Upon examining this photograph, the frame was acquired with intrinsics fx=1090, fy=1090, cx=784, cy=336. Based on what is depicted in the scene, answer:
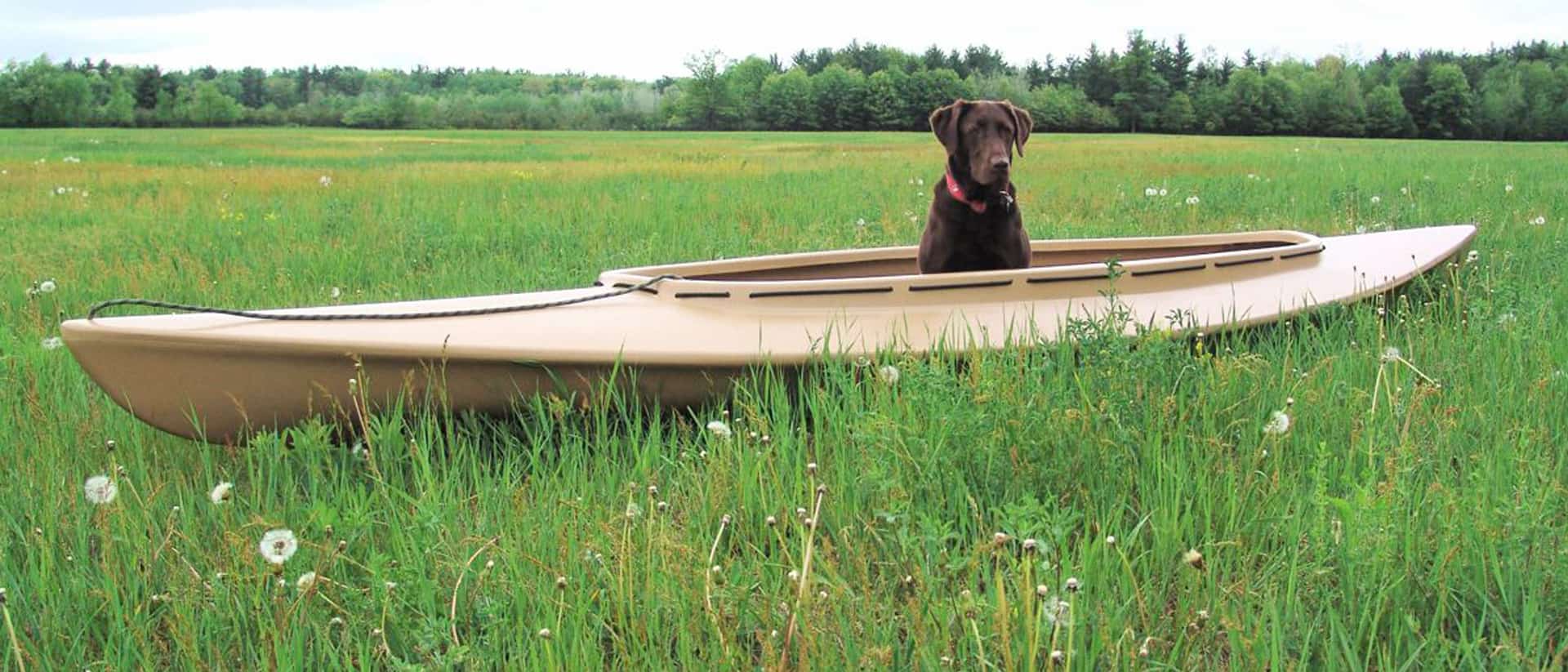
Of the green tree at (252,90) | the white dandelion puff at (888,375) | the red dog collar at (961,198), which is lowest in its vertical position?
the white dandelion puff at (888,375)

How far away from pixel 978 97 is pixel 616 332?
167 feet

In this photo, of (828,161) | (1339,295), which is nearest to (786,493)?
(1339,295)

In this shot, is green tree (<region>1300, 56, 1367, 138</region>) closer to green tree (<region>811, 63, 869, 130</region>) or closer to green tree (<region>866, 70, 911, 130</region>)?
green tree (<region>866, 70, 911, 130</region>)

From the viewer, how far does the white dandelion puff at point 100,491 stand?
86.8 inches

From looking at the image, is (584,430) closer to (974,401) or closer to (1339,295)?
(974,401)

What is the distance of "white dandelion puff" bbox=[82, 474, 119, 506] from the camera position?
2.21m

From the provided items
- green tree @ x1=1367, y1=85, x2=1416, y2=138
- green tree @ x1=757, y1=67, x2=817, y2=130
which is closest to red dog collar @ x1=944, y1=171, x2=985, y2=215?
green tree @ x1=757, y1=67, x2=817, y2=130

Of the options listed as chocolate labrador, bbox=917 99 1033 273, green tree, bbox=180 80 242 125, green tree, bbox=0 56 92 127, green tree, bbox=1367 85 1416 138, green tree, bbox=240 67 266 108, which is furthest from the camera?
green tree, bbox=240 67 266 108

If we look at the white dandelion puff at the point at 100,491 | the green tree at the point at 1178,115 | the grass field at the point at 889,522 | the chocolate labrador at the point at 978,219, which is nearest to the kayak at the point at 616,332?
the grass field at the point at 889,522

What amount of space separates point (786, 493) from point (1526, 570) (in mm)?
1352

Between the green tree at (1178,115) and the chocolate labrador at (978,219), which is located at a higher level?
the green tree at (1178,115)

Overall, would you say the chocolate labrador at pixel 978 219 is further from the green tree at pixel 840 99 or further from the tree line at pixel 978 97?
the green tree at pixel 840 99

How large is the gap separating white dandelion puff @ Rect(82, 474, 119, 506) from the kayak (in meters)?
0.42

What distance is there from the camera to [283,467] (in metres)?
2.73
